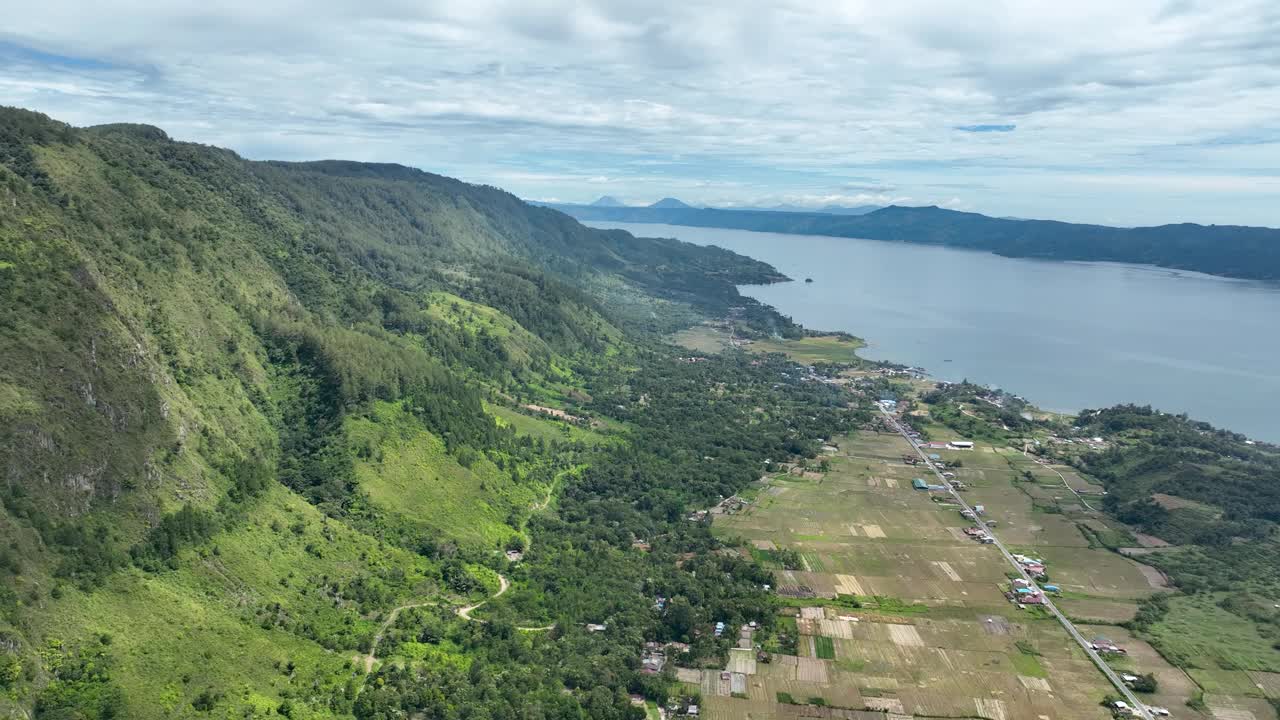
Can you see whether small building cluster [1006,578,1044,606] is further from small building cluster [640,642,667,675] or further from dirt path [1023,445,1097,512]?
small building cluster [640,642,667,675]

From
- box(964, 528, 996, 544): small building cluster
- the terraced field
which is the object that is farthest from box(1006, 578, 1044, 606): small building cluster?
box(964, 528, 996, 544): small building cluster

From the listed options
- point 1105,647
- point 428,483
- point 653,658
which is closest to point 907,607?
point 1105,647

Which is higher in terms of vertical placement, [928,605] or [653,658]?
[928,605]

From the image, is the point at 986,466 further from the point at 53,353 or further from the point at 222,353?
the point at 53,353

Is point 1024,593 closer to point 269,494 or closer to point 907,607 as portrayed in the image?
point 907,607

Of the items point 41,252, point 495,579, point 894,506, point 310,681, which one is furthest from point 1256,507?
point 41,252

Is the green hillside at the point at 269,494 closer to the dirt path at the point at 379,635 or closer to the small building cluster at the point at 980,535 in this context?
the dirt path at the point at 379,635

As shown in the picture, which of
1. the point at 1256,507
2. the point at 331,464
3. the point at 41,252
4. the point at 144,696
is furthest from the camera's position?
the point at 1256,507

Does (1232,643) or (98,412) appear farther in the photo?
(1232,643)
